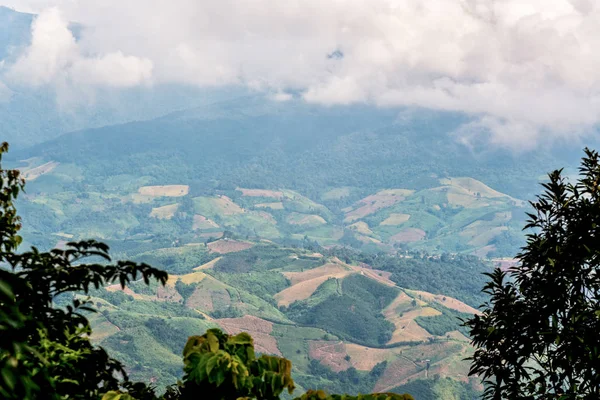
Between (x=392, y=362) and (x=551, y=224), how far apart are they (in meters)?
167

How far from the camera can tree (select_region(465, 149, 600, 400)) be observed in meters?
9.77

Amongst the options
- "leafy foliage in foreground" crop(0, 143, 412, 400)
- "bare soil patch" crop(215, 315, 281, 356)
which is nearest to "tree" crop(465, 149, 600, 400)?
"leafy foliage in foreground" crop(0, 143, 412, 400)

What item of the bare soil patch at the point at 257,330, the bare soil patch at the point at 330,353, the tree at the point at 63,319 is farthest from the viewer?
the bare soil patch at the point at 257,330

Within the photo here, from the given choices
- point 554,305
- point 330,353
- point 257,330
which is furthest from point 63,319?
point 257,330

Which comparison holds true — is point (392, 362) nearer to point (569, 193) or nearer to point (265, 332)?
point (265, 332)

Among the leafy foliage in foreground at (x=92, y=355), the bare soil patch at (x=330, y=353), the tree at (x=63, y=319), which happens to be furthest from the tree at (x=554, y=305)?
the bare soil patch at (x=330, y=353)

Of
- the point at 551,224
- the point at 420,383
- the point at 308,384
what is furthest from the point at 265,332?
the point at 551,224

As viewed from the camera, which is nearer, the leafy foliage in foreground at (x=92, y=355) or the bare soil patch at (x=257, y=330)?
the leafy foliage in foreground at (x=92, y=355)

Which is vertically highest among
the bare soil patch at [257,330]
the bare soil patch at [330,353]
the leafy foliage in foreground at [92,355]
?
the leafy foliage in foreground at [92,355]

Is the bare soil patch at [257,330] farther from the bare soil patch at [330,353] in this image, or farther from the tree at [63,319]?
the tree at [63,319]

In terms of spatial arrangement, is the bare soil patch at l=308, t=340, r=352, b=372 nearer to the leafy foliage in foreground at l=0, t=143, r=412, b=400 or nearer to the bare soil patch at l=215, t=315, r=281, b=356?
the bare soil patch at l=215, t=315, r=281, b=356

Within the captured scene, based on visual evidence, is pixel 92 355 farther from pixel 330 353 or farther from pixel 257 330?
pixel 257 330

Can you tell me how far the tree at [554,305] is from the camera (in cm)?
977

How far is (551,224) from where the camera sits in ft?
36.6
